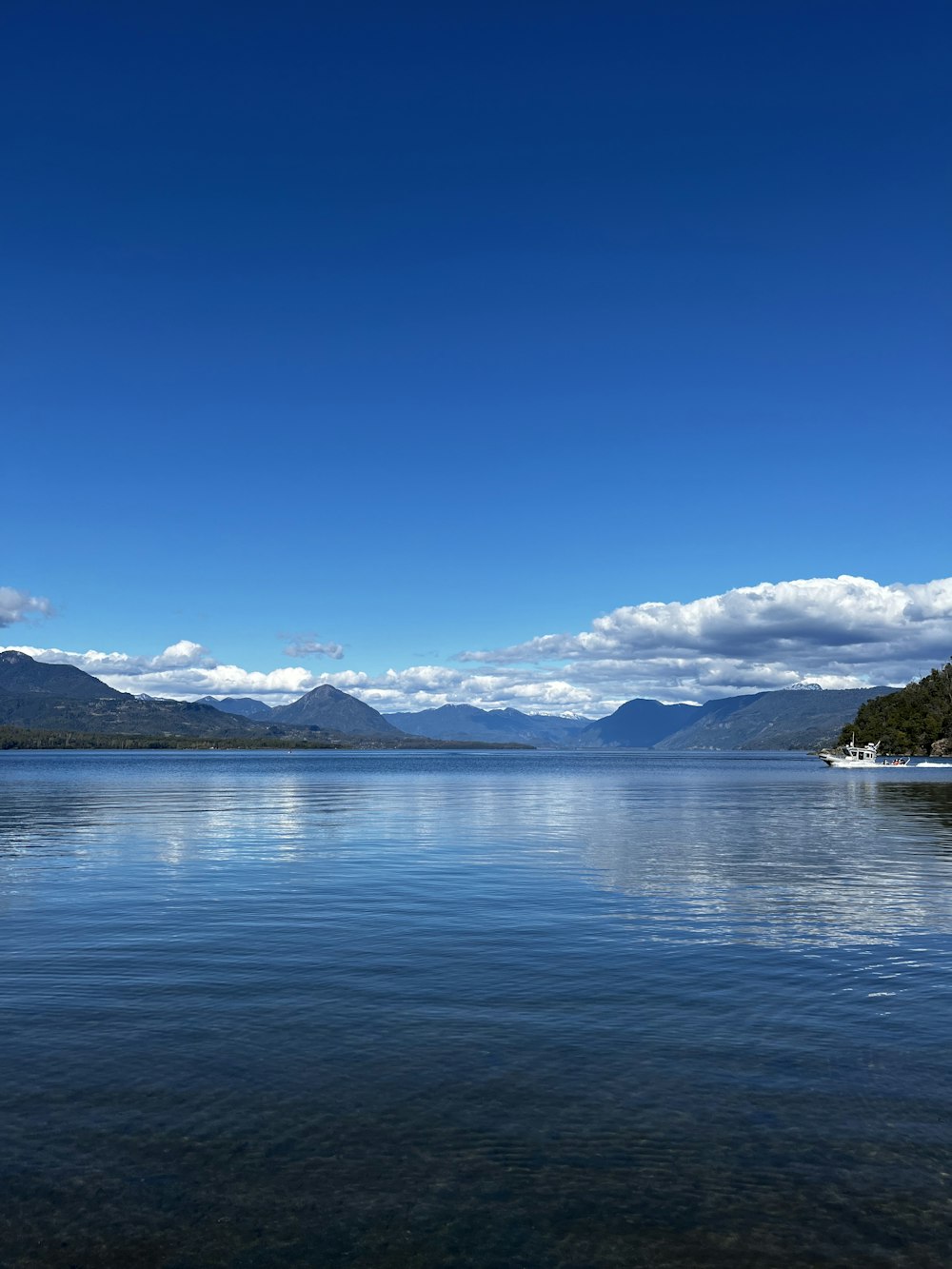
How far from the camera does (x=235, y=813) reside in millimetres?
90688

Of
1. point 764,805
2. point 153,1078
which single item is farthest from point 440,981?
point 764,805

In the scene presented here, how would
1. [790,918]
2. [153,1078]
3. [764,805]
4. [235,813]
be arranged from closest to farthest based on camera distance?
1. [153,1078]
2. [790,918]
3. [235,813]
4. [764,805]

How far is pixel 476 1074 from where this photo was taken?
18.1 metres

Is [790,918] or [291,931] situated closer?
[291,931]

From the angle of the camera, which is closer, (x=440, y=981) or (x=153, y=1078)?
(x=153, y=1078)

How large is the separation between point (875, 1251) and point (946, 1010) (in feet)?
40.9

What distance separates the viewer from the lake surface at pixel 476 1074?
12.5m

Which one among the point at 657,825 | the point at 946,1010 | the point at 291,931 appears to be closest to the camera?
the point at 946,1010

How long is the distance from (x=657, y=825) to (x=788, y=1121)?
63.0 m

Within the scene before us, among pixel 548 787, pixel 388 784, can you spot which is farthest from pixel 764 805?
pixel 388 784

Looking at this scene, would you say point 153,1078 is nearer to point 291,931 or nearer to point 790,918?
point 291,931

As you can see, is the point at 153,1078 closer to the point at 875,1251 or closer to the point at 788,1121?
the point at 788,1121

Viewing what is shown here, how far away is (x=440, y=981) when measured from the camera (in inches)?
1004

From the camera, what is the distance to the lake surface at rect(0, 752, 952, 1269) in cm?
1248
